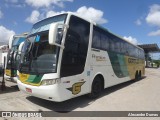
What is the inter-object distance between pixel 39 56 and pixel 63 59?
901 millimetres

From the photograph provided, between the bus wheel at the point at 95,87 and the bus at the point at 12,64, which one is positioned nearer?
the bus wheel at the point at 95,87

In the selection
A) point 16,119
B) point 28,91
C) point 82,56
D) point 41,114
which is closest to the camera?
point 16,119

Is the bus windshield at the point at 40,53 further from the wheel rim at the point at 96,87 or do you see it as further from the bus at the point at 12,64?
the wheel rim at the point at 96,87

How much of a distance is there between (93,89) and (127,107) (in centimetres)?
162

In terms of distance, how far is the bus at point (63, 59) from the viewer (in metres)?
5.65

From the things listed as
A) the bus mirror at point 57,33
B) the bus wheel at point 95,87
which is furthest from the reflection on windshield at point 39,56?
the bus wheel at point 95,87

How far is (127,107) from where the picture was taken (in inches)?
273

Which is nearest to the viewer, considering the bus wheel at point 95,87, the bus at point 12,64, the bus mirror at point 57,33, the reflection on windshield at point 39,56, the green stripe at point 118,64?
the bus mirror at point 57,33

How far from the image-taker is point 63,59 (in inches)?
227

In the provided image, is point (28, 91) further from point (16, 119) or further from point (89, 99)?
point (89, 99)

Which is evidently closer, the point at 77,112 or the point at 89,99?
the point at 77,112

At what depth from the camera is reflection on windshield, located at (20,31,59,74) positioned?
18.9 feet

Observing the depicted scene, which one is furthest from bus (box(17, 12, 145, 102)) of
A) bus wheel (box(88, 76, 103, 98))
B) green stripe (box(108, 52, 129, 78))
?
green stripe (box(108, 52, 129, 78))

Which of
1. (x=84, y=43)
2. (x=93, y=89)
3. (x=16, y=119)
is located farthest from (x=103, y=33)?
(x=16, y=119)
